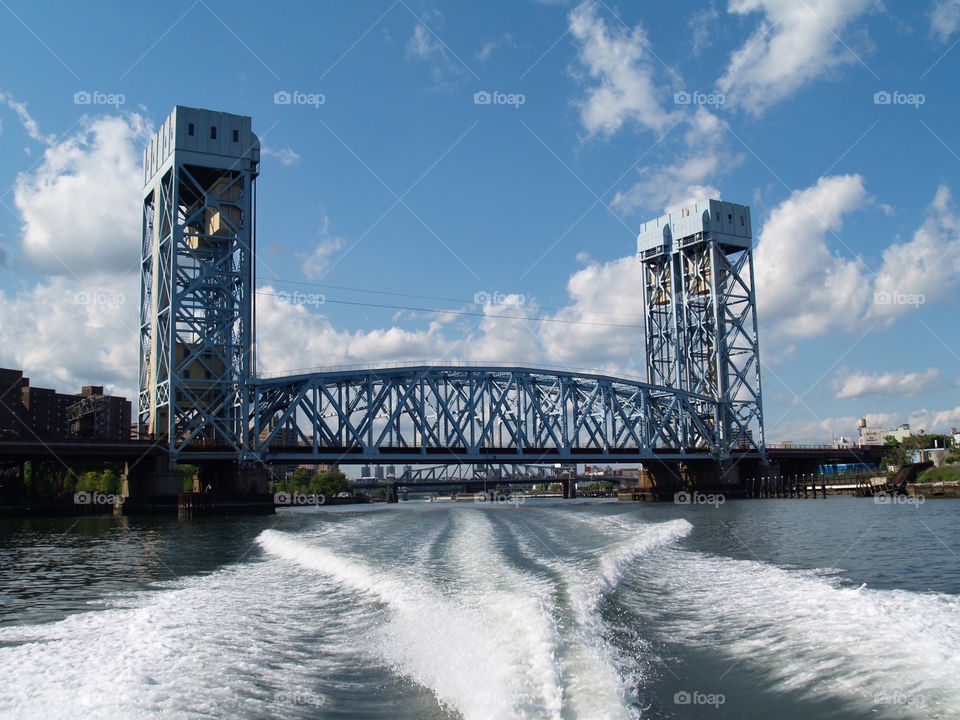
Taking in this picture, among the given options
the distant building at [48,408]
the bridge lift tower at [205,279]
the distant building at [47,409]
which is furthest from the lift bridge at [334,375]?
the distant building at [48,408]

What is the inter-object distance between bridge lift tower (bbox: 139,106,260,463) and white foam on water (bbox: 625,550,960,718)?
57230 millimetres

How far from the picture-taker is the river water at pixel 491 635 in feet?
35.1

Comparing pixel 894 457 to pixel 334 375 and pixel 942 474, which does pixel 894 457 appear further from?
pixel 334 375

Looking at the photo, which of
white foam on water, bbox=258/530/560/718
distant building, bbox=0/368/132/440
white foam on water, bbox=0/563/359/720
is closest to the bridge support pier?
distant building, bbox=0/368/132/440

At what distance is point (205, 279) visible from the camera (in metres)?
71.1

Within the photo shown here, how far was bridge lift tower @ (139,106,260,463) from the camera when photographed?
231 ft

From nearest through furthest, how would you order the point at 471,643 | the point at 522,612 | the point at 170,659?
the point at 170,659, the point at 471,643, the point at 522,612

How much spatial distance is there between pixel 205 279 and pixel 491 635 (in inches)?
2505

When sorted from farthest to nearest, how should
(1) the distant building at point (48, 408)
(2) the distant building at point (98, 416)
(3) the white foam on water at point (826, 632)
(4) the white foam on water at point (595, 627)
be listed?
(1) the distant building at point (48, 408), (2) the distant building at point (98, 416), (3) the white foam on water at point (826, 632), (4) the white foam on water at point (595, 627)

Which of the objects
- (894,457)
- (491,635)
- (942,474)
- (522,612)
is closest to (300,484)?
(894,457)

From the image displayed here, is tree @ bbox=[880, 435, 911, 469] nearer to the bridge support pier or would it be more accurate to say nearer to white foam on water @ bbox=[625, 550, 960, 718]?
the bridge support pier

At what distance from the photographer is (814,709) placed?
1044 centimetres

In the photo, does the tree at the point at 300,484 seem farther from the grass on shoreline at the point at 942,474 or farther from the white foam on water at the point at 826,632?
the white foam on water at the point at 826,632

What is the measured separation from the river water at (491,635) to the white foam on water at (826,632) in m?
0.06
